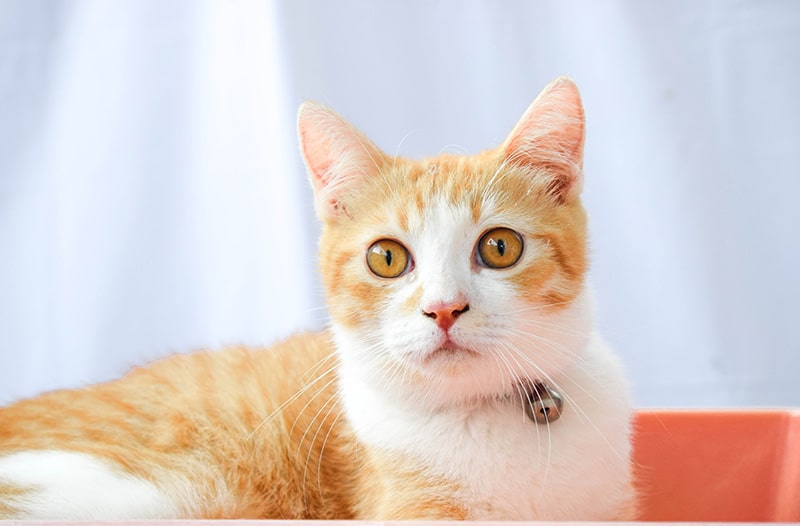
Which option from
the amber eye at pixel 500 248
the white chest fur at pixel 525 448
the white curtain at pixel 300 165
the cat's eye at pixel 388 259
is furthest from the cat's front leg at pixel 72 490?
the white curtain at pixel 300 165

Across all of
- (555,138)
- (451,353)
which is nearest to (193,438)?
(451,353)

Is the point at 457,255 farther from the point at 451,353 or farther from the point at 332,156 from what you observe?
the point at 332,156

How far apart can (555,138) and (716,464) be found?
0.66 meters

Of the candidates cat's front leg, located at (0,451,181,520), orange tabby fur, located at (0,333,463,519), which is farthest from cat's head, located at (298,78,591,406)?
cat's front leg, located at (0,451,181,520)

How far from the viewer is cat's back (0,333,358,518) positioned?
1.18 meters

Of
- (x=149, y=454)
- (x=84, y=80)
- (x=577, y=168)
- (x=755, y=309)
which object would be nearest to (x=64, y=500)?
(x=149, y=454)

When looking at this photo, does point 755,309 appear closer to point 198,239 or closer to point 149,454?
point 198,239

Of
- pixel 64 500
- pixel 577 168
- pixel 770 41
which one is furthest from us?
pixel 770 41

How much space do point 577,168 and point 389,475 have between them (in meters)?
0.50

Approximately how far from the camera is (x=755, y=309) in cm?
219

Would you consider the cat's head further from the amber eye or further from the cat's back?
the cat's back

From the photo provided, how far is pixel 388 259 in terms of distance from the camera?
1.18 metres

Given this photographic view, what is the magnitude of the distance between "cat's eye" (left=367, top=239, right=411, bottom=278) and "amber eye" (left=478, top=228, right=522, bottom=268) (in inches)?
4.1

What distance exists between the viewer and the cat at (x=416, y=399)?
3.66ft
